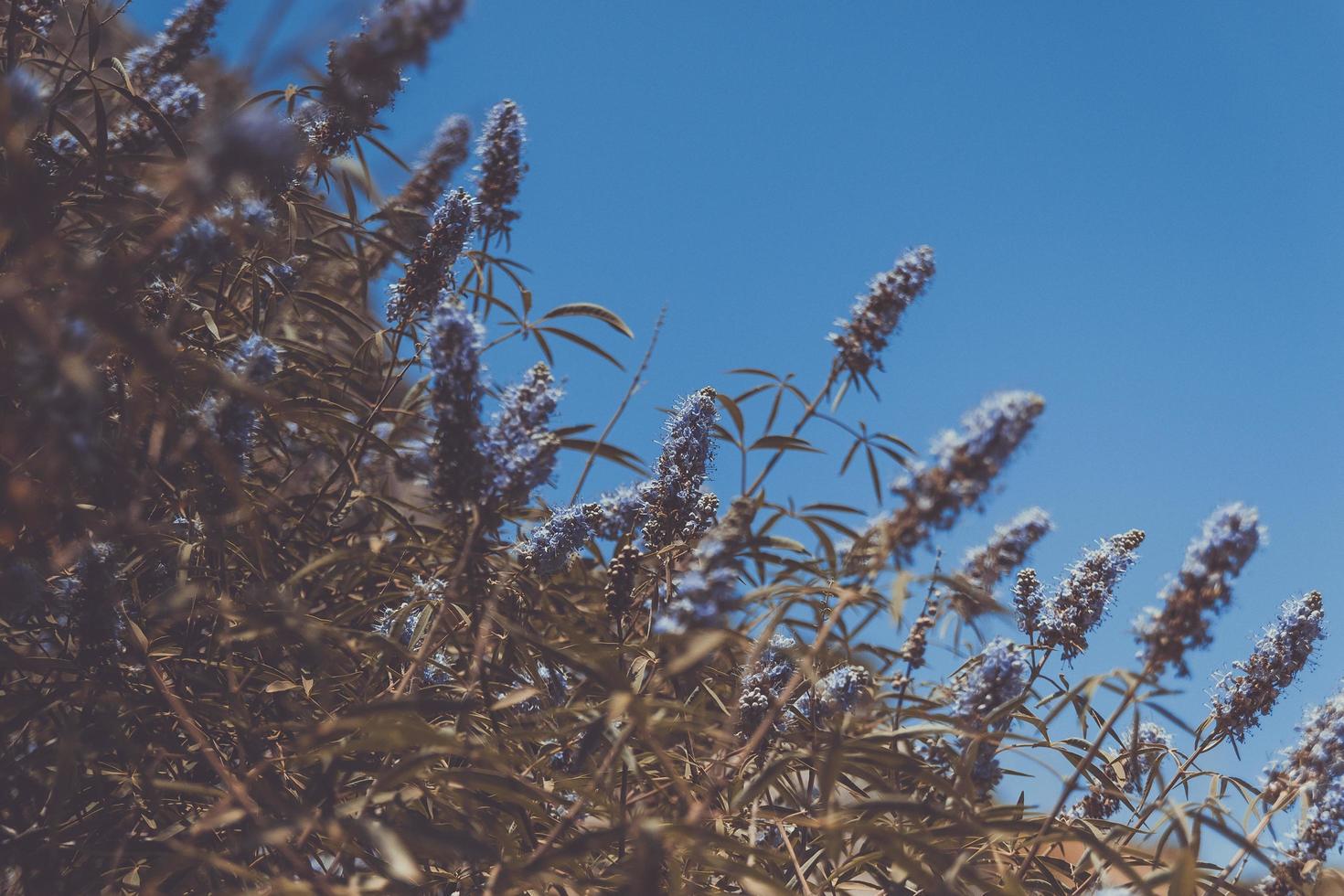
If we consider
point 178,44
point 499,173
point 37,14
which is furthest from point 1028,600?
point 37,14

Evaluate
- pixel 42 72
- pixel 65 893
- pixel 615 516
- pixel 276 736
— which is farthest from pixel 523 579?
pixel 42 72

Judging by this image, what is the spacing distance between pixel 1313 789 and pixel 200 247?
1.78 metres

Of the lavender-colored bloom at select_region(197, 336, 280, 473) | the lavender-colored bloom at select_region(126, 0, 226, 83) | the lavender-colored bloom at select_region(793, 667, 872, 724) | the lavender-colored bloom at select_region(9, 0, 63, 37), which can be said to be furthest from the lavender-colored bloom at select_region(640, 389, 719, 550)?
the lavender-colored bloom at select_region(9, 0, 63, 37)

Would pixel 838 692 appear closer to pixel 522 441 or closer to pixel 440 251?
pixel 522 441

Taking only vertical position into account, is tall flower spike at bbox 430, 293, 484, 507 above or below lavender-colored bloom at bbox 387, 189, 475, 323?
below

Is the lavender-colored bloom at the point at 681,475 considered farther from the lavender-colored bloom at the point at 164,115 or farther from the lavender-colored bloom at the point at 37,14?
the lavender-colored bloom at the point at 37,14

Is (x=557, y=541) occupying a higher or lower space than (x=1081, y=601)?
lower

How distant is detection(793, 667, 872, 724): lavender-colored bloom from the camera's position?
1420 mm

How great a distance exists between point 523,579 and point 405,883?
1.87 ft

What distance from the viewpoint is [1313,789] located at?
1329 mm

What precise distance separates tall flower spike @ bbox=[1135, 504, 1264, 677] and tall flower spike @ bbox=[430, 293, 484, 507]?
0.81 metres

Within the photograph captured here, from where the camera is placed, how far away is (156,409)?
1.17 metres

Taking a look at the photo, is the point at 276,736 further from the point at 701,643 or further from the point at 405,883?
the point at 701,643

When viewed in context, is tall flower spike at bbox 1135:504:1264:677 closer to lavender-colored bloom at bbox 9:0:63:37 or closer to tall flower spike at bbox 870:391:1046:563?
tall flower spike at bbox 870:391:1046:563
